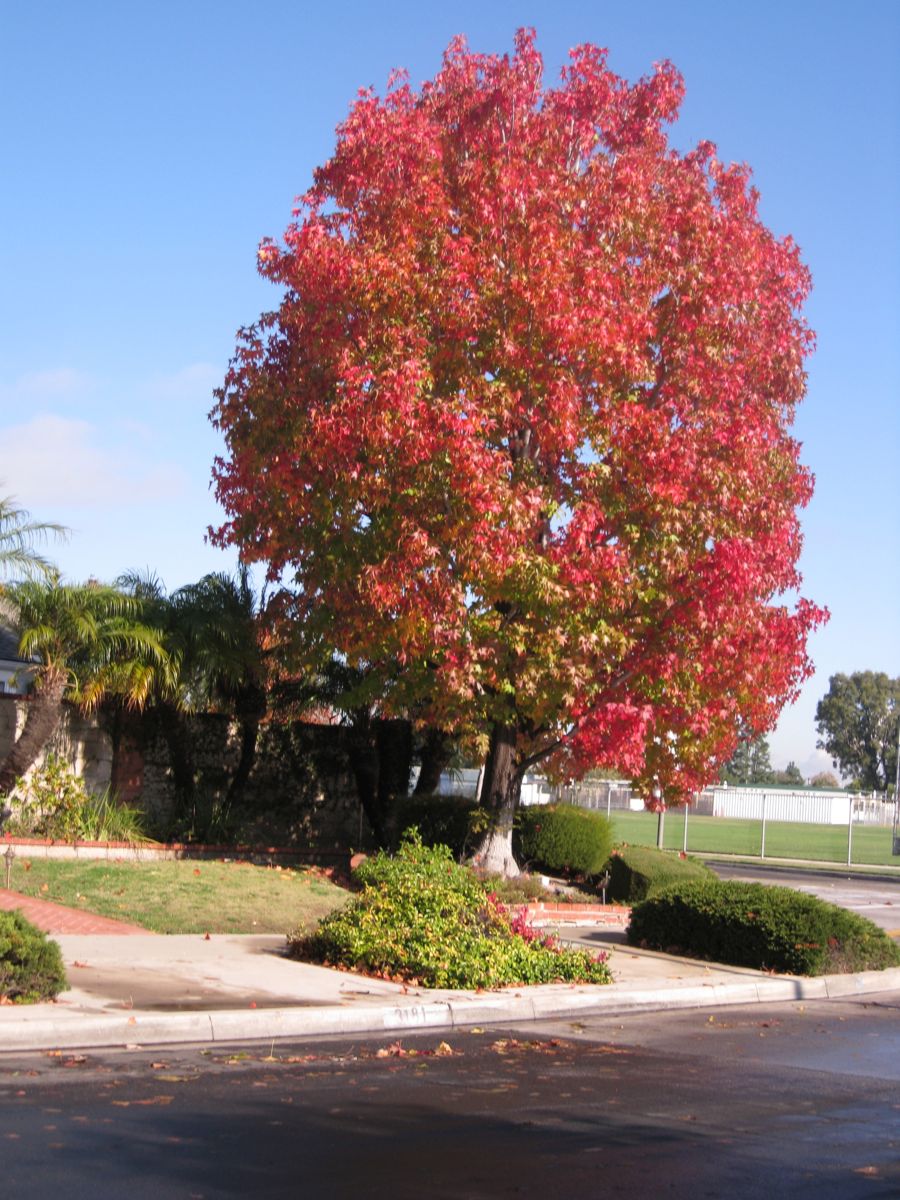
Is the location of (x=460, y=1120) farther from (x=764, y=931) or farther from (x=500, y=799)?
(x=500, y=799)

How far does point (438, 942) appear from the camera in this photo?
11938mm

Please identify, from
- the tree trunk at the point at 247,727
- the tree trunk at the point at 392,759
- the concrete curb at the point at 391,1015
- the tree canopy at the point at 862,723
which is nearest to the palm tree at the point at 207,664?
the tree trunk at the point at 247,727

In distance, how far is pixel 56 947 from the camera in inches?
375

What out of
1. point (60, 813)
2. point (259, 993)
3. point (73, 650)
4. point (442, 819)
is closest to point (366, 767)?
point (442, 819)

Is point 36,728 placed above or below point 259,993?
above

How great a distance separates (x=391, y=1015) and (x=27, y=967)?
2753mm

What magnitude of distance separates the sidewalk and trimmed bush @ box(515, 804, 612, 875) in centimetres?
519

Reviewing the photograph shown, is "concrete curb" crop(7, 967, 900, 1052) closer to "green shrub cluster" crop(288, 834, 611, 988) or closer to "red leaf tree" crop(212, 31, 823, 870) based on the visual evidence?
"green shrub cluster" crop(288, 834, 611, 988)

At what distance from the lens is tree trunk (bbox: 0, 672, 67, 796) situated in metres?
18.6

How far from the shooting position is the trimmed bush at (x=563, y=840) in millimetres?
20203

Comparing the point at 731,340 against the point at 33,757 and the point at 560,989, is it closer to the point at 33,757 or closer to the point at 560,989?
the point at 560,989

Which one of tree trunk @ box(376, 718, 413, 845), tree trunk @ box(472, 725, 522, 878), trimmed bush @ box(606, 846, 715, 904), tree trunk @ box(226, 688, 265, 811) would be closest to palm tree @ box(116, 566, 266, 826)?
tree trunk @ box(226, 688, 265, 811)

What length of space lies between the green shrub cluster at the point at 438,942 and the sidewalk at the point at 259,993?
0.74 feet

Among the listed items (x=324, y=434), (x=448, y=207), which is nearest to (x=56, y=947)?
(x=324, y=434)
